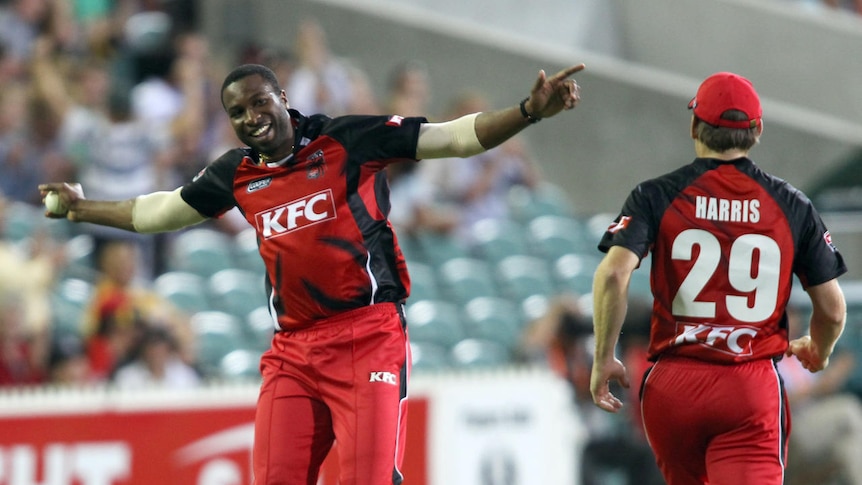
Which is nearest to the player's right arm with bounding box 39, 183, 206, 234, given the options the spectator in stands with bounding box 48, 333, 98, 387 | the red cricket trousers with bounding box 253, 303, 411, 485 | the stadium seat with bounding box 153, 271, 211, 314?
the red cricket trousers with bounding box 253, 303, 411, 485

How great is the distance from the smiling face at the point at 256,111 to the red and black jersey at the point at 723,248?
4.37ft

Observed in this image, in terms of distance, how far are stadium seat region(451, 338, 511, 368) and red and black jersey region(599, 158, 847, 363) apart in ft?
19.8

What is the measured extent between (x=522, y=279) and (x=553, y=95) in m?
7.64

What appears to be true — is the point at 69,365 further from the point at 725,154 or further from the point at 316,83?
the point at 725,154

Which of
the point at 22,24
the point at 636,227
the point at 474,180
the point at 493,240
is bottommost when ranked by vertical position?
the point at 636,227

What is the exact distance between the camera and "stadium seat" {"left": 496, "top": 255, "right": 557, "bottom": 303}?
12141 millimetres

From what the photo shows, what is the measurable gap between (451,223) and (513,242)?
0.72 m

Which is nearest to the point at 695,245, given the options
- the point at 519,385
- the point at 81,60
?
the point at 519,385

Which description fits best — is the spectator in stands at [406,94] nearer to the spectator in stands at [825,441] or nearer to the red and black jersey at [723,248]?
the spectator in stands at [825,441]

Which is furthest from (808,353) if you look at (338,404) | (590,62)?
(590,62)

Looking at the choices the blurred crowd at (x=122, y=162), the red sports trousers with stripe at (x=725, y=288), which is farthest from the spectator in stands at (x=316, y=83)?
the red sports trousers with stripe at (x=725, y=288)

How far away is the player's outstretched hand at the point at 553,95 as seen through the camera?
4613mm

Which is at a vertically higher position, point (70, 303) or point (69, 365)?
point (70, 303)

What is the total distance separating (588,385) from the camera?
9.43 metres
